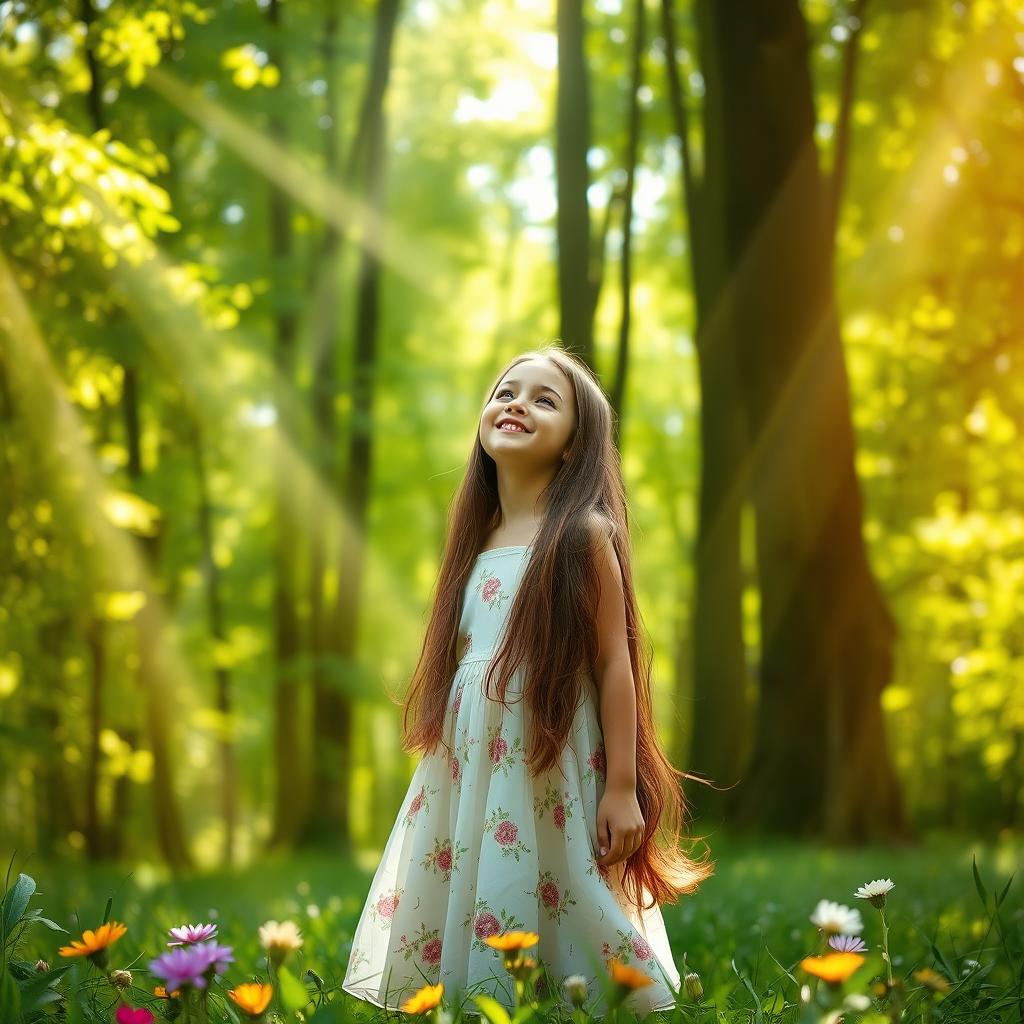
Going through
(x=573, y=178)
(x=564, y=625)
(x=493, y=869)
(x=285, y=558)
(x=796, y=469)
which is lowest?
(x=285, y=558)

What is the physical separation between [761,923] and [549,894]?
1.60m

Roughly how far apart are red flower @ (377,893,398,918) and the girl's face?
1229 millimetres

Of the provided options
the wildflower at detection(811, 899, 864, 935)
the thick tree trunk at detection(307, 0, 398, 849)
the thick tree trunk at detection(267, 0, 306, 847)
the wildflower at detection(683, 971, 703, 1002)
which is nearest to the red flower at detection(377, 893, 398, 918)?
the wildflower at detection(683, 971, 703, 1002)

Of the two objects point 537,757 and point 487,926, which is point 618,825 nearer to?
point 537,757

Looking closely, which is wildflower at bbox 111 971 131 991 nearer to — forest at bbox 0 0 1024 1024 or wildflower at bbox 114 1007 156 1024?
forest at bbox 0 0 1024 1024

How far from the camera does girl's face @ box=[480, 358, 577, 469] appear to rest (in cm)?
329

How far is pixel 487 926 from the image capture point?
2830 millimetres

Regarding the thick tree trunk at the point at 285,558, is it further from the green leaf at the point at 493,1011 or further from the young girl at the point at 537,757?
the green leaf at the point at 493,1011

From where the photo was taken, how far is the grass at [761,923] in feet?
8.50

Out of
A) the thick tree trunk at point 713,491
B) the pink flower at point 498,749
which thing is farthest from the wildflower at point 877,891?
the thick tree trunk at point 713,491


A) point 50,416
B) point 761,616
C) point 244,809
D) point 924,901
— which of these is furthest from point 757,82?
point 244,809

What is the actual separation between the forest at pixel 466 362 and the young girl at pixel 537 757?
33cm

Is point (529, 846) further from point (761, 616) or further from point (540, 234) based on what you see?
point (540, 234)

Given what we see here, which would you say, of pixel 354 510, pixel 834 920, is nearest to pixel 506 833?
pixel 834 920
